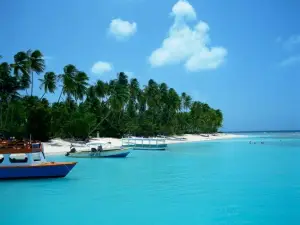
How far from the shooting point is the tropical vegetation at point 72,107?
1873 inches

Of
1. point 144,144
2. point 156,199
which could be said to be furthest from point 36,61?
point 156,199

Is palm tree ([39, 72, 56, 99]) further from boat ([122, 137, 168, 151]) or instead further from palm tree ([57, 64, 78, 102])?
boat ([122, 137, 168, 151])

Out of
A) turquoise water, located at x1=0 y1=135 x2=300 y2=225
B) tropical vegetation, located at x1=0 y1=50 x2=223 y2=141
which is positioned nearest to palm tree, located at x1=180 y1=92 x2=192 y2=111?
tropical vegetation, located at x1=0 y1=50 x2=223 y2=141

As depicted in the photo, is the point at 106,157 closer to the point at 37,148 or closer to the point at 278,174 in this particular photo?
the point at 37,148

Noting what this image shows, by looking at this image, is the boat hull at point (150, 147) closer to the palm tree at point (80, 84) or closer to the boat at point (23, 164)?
the palm tree at point (80, 84)

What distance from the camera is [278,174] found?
23.5 metres

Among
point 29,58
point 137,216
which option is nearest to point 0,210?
point 137,216

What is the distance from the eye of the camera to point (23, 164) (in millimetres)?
20500

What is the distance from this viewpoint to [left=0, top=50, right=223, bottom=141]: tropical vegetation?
156 feet

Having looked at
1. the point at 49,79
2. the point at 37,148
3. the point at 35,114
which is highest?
the point at 49,79

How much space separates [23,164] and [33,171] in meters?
0.81

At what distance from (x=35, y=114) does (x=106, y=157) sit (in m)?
13.9

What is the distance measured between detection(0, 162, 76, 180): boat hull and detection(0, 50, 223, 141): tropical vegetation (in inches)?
1017

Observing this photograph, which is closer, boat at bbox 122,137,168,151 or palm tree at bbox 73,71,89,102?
boat at bbox 122,137,168,151
